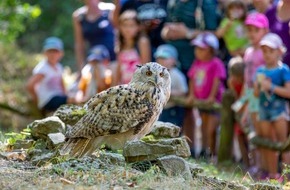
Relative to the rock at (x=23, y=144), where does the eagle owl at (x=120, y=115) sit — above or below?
above

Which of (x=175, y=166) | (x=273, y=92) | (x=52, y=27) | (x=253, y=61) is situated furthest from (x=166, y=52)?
(x=52, y=27)

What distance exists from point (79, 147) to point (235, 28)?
4.43 m

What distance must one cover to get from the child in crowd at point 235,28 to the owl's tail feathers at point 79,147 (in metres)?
4.28

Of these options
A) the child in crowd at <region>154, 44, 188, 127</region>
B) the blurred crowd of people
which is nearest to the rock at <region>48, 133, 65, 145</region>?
the blurred crowd of people

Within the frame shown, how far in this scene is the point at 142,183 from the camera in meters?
6.52

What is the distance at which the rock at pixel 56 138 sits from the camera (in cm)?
775

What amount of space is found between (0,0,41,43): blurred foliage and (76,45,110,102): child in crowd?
1478 mm

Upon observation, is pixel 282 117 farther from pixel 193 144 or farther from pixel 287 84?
pixel 193 144

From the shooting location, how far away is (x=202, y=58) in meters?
11.6

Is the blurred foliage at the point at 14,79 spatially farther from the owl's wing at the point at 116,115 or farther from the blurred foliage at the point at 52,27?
the owl's wing at the point at 116,115

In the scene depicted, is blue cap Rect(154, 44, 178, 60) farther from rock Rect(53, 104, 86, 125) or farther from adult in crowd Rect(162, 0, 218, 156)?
rock Rect(53, 104, 86, 125)

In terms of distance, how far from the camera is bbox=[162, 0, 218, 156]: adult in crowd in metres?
11.7

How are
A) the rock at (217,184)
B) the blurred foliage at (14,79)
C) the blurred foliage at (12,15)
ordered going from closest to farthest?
the rock at (217,184) < the blurred foliage at (12,15) < the blurred foliage at (14,79)

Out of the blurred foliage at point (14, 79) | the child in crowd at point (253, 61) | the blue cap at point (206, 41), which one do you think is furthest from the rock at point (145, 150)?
the blurred foliage at point (14, 79)
